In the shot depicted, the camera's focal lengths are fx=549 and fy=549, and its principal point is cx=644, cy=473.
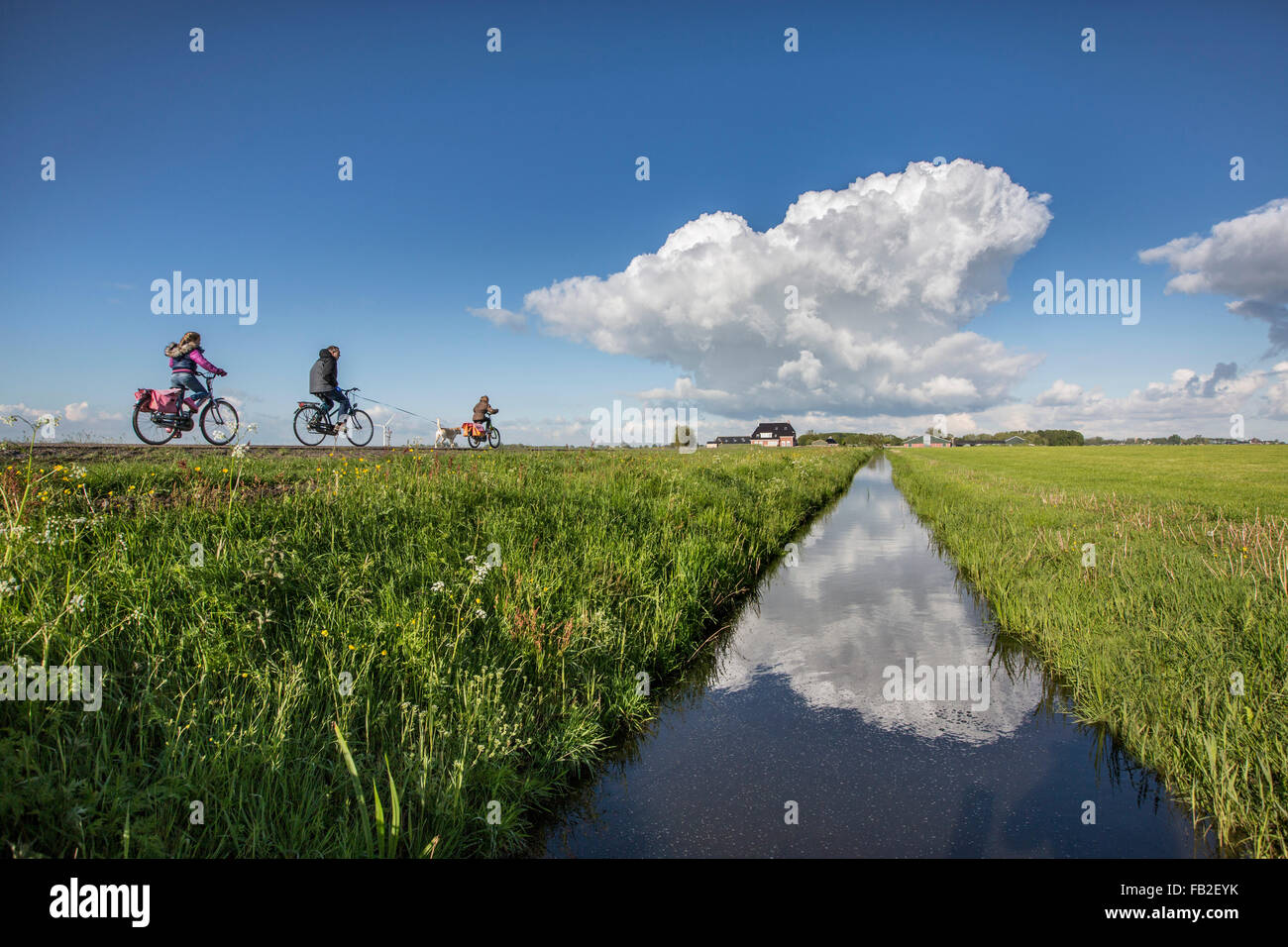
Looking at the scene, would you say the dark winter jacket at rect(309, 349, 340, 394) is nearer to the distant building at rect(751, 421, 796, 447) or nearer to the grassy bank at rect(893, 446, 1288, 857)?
the grassy bank at rect(893, 446, 1288, 857)

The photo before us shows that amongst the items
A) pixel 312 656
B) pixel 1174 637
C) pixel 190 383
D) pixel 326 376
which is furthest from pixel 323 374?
pixel 1174 637

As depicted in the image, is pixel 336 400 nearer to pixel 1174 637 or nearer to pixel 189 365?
pixel 189 365

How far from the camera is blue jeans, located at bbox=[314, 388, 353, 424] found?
49.0 feet

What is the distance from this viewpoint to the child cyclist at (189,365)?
11836 millimetres

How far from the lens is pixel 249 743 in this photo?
123 inches

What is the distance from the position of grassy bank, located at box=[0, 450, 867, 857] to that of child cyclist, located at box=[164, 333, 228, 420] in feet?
18.4

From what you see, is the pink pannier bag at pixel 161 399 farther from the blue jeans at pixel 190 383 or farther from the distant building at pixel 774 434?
the distant building at pixel 774 434

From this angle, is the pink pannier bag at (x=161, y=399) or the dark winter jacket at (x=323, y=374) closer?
the pink pannier bag at (x=161, y=399)

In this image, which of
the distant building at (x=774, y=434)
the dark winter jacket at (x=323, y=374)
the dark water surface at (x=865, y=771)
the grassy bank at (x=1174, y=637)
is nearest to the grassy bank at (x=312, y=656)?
the dark water surface at (x=865, y=771)

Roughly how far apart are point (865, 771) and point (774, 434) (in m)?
136

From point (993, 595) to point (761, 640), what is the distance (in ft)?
13.2

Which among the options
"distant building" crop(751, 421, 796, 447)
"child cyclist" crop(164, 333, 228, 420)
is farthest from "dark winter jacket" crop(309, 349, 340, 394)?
"distant building" crop(751, 421, 796, 447)
